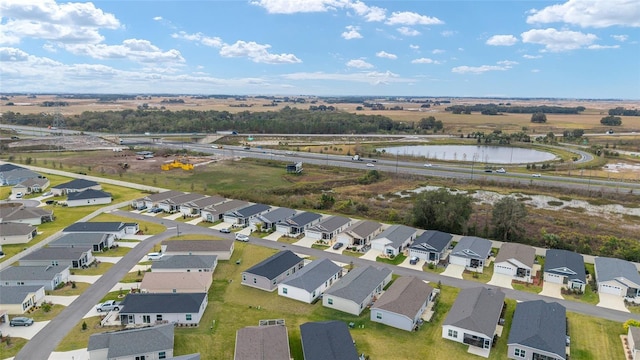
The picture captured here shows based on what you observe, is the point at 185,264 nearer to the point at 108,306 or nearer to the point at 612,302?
the point at 108,306

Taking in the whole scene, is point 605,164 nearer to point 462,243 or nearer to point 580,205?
point 580,205

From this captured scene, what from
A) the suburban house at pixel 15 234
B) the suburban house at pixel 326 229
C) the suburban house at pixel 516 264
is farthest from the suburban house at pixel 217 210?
the suburban house at pixel 516 264

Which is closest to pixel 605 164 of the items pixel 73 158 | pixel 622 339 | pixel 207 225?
pixel 622 339

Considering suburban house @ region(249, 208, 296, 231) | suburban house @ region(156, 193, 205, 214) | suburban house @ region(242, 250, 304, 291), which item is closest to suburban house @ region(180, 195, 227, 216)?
suburban house @ region(156, 193, 205, 214)

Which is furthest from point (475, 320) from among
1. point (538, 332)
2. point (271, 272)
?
point (271, 272)

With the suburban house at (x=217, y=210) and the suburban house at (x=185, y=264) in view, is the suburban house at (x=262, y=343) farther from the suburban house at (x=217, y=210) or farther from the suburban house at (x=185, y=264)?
the suburban house at (x=217, y=210)

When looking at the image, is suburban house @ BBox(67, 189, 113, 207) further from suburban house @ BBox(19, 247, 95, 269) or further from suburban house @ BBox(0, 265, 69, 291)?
suburban house @ BBox(0, 265, 69, 291)

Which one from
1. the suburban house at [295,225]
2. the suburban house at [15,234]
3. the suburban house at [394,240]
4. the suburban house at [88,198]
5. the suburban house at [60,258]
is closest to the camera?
the suburban house at [60,258]
